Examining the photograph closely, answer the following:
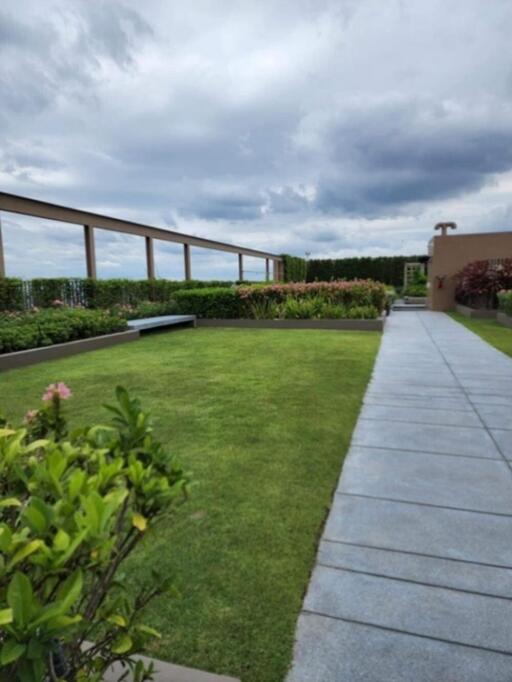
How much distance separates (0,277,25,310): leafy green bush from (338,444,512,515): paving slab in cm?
907

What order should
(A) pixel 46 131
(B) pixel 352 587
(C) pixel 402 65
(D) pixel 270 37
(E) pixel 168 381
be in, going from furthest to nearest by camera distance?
(A) pixel 46 131, (C) pixel 402 65, (D) pixel 270 37, (E) pixel 168 381, (B) pixel 352 587

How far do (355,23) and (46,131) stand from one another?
6868 millimetres

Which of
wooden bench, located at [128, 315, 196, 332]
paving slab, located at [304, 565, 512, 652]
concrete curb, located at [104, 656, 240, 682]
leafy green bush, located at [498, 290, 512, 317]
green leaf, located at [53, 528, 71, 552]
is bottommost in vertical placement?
paving slab, located at [304, 565, 512, 652]

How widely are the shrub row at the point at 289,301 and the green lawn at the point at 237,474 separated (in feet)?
15.8

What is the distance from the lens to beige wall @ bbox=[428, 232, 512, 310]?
1675 centimetres

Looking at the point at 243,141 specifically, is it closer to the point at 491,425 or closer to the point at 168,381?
the point at 168,381

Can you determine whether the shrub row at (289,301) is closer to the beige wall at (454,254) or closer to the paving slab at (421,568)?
the beige wall at (454,254)

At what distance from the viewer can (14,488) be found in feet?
3.36

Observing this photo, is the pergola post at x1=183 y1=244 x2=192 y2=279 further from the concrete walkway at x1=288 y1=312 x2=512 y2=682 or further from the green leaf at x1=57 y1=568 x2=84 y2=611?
the green leaf at x1=57 y1=568 x2=84 y2=611

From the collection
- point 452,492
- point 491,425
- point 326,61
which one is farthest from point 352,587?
point 326,61

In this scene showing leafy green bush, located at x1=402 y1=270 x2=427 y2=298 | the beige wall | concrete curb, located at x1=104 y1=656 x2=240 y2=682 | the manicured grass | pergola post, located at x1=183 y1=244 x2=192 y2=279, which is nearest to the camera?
concrete curb, located at x1=104 y1=656 x2=240 y2=682

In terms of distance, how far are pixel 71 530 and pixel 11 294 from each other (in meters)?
10.4

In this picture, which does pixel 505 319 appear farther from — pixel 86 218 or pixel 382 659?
pixel 382 659

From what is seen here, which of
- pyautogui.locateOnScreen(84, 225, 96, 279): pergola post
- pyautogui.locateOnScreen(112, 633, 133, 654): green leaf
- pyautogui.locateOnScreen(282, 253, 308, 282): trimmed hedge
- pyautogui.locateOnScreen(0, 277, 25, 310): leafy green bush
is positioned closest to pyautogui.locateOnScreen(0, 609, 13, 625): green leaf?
pyautogui.locateOnScreen(112, 633, 133, 654): green leaf
